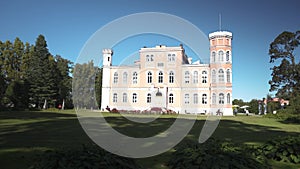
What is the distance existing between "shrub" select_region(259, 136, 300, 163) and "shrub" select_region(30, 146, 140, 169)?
3.30 metres

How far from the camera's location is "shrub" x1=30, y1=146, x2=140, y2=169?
3.26 metres

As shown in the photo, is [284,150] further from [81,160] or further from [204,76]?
[204,76]

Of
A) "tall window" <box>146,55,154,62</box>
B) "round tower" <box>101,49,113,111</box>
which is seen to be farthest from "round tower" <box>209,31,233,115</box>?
"round tower" <box>101,49,113,111</box>

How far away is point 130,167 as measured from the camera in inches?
149

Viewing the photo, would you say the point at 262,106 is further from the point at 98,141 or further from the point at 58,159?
the point at 58,159

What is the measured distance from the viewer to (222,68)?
33344 millimetres

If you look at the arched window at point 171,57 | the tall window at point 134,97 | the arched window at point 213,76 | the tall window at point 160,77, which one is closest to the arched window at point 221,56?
the arched window at point 213,76

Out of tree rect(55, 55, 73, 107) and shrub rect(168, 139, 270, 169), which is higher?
tree rect(55, 55, 73, 107)

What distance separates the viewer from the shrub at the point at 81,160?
326cm

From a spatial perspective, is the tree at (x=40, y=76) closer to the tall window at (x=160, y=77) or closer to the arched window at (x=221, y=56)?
the tall window at (x=160, y=77)

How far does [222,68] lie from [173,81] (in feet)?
23.9

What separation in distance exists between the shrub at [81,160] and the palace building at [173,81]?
98.0 feet

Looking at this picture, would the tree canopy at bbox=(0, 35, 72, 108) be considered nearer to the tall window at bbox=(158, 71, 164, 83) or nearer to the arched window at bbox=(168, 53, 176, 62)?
the tall window at bbox=(158, 71, 164, 83)

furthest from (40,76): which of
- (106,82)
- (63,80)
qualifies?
(106,82)
